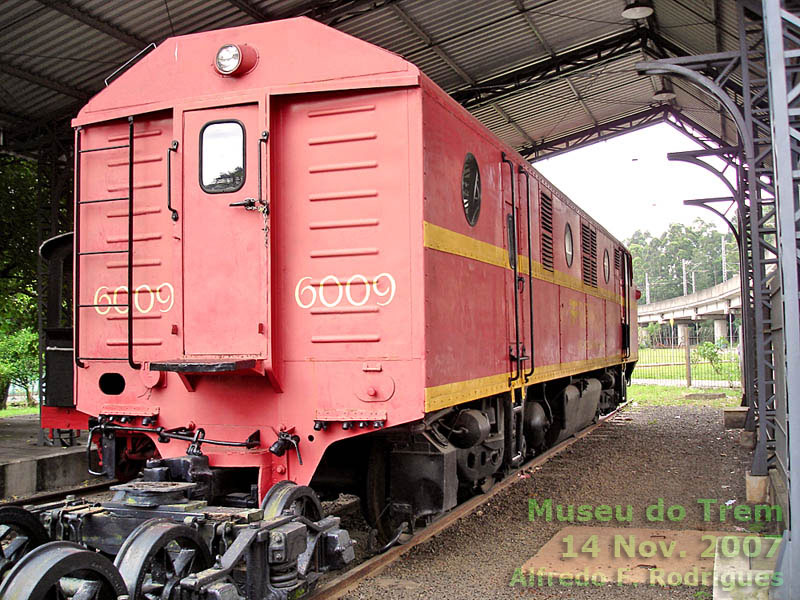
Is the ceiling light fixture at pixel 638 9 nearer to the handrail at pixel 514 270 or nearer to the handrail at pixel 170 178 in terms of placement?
the handrail at pixel 514 270

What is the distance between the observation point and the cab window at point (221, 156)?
5184 mm

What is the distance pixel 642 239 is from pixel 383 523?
4084 inches

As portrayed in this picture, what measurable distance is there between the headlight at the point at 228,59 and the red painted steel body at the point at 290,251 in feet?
0.31

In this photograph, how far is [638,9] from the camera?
14.3 m

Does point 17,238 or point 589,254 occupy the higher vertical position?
point 17,238

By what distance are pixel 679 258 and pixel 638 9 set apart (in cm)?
7751

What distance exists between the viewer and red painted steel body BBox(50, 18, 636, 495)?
16.4ft

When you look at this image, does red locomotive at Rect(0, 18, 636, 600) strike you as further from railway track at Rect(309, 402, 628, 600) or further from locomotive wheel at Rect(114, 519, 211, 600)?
locomotive wheel at Rect(114, 519, 211, 600)

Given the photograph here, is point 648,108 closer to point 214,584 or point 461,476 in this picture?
point 461,476

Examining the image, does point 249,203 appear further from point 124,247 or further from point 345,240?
point 124,247

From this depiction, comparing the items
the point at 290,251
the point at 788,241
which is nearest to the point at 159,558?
the point at 290,251

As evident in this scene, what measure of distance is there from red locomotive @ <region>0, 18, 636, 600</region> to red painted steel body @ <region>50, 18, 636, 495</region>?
2cm

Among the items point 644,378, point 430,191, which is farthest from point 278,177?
point 644,378

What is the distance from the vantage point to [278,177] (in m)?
5.20
